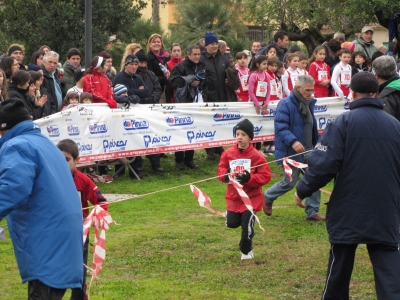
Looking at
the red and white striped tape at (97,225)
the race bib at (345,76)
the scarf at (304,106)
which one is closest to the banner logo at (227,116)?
the race bib at (345,76)

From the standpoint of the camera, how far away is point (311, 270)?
9188 mm

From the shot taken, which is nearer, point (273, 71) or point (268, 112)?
point (273, 71)

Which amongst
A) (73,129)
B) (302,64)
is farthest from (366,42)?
(73,129)

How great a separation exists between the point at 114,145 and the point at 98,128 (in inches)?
18.7

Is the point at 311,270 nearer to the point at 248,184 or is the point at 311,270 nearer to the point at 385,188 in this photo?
the point at 248,184

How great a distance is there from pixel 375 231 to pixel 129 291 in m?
2.71

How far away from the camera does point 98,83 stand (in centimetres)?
1470

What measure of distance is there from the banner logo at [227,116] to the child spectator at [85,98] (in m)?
2.87

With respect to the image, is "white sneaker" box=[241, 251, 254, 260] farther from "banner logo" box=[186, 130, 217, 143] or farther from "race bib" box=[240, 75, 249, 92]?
"race bib" box=[240, 75, 249, 92]

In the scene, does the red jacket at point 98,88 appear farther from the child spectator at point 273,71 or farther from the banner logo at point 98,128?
the child spectator at point 273,71

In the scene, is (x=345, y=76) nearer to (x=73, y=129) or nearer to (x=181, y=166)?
(x=181, y=166)

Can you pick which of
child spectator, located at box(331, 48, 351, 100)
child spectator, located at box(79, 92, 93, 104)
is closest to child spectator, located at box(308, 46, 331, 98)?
child spectator, located at box(331, 48, 351, 100)

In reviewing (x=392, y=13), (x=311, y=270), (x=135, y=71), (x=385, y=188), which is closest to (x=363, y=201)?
(x=385, y=188)

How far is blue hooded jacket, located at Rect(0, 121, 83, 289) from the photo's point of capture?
5645 mm
